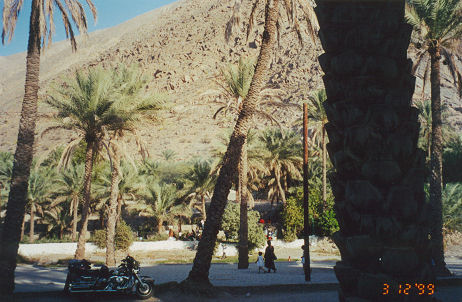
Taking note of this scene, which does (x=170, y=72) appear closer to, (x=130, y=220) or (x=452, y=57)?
(x=130, y=220)

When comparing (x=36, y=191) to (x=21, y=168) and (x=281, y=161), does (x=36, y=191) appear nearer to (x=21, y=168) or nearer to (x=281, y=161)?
(x=281, y=161)

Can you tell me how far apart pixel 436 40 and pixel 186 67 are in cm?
11603

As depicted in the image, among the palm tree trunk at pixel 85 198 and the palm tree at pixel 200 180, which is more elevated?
the palm tree at pixel 200 180

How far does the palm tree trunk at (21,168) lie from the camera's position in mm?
9844

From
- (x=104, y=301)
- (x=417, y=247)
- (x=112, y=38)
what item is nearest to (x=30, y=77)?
(x=104, y=301)

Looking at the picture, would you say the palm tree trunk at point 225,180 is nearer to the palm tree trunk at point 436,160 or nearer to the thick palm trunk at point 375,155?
the thick palm trunk at point 375,155

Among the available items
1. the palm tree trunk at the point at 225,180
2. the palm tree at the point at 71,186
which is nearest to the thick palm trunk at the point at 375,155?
the palm tree trunk at the point at 225,180

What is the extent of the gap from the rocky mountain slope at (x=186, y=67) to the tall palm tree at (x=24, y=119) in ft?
160

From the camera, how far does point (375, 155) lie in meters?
5.87

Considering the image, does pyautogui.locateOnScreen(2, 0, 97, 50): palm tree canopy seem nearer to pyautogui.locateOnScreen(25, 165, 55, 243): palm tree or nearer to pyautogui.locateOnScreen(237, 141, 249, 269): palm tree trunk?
pyautogui.locateOnScreen(237, 141, 249, 269): palm tree trunk

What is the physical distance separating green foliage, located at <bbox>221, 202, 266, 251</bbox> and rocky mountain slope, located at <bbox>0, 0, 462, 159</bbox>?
32.2 meters

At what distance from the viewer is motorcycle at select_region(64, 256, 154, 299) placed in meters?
9.90

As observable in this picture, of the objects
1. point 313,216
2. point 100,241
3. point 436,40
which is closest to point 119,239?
point 100,241

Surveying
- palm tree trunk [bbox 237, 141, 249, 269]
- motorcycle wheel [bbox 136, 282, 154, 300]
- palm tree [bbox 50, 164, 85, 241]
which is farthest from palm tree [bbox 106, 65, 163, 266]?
palm tree [bbox 50, 164, 85, 241]
